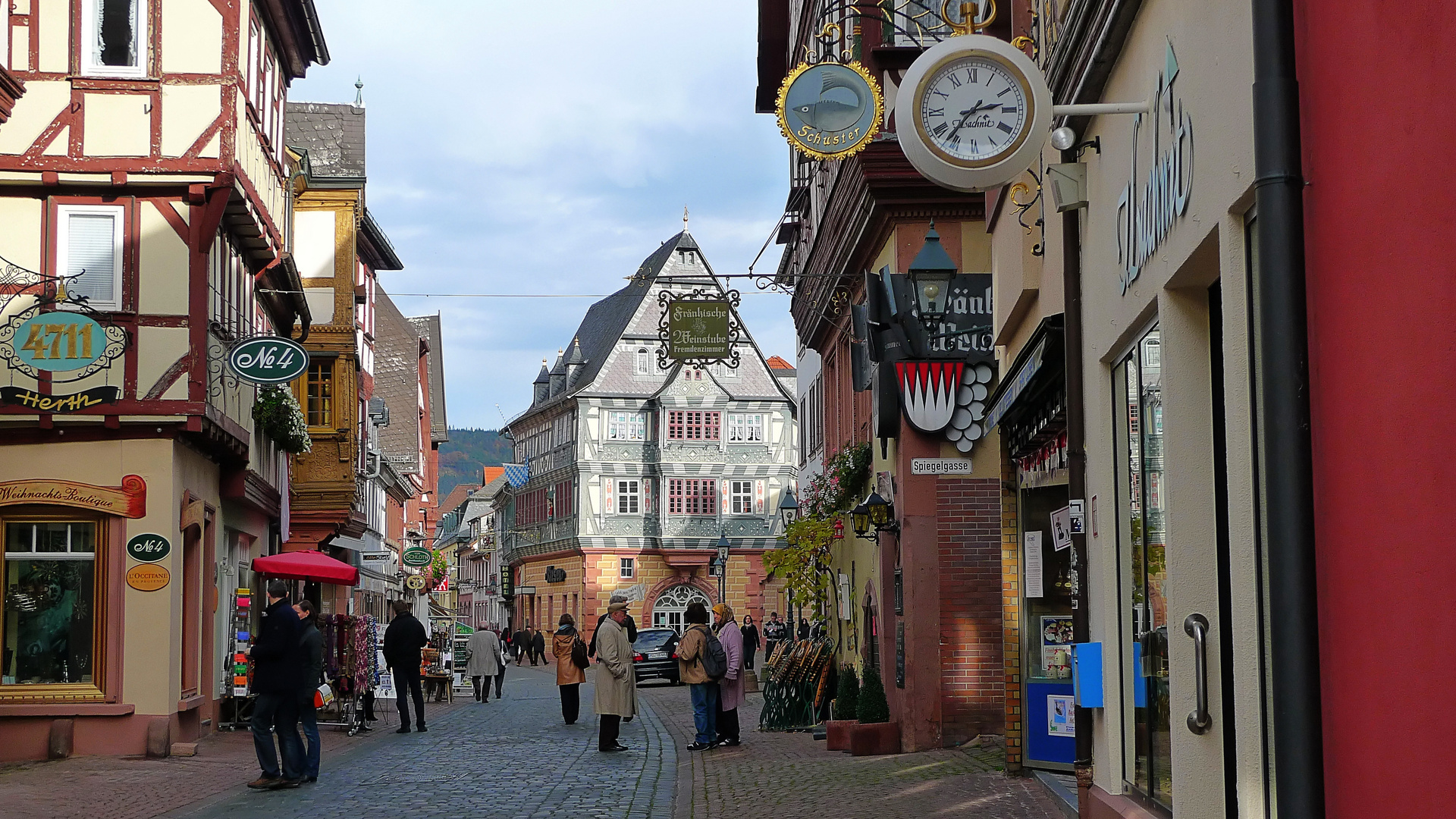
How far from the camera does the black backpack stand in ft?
60.4

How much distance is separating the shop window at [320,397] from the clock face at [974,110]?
24.5 meters

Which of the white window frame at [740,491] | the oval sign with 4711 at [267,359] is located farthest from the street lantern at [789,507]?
the white window frame at [740,491]

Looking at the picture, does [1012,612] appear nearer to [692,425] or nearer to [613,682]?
[613,682]

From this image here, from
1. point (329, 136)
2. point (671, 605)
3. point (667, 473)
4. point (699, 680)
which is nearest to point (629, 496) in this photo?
point (667, 473)

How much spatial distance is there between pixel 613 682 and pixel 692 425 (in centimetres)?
4998

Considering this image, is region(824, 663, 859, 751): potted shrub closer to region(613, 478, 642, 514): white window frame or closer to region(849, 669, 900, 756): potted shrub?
region(849, 669, 900, 756): potted shrub

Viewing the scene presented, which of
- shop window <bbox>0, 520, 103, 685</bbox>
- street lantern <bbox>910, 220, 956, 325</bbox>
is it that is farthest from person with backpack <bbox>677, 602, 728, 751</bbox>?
shop window <bbox>0, 520, 103, 685</bbox>

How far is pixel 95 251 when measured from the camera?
61.3 ft

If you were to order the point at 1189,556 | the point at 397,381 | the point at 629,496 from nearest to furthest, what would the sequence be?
the point at 1189,556
the point at 397,381
the point at 629,496

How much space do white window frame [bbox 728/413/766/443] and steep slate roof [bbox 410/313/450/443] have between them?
44.0ft

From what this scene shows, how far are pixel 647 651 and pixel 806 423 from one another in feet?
38.0

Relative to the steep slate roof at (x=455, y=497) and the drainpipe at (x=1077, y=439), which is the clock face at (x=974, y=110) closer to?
the drainpipe at (x=1077, y=439)

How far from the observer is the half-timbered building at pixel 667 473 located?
6775 centimetres

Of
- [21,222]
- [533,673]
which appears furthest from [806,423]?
[533,673]
